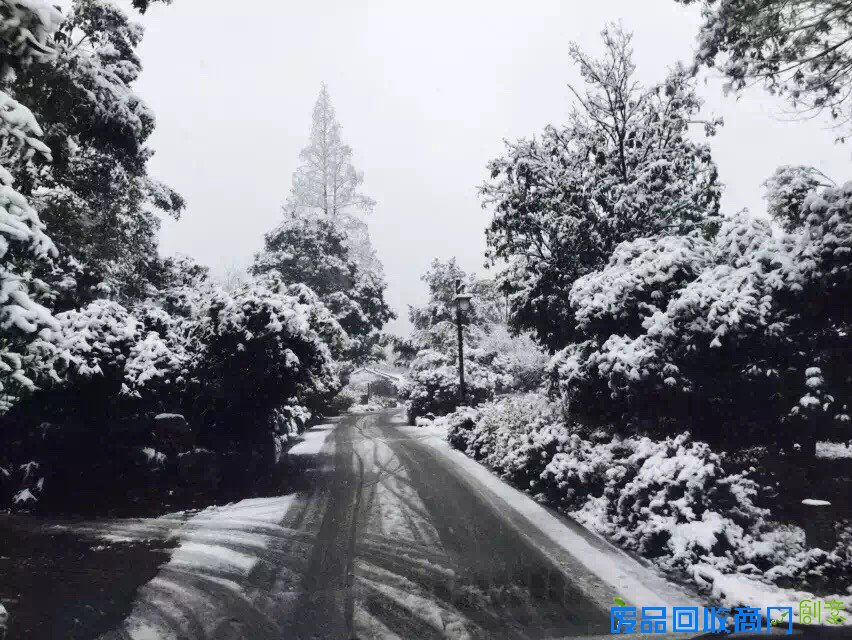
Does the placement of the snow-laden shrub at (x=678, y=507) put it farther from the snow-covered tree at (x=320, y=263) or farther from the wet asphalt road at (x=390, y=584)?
the snow-covered tree at (x=320, y=263)

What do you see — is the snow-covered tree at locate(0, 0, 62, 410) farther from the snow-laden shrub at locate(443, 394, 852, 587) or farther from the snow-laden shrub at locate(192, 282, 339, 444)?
the snow-laden shrub at locate(443, 394, 852, 587)

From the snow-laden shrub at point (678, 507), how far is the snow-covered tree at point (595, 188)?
235 inches

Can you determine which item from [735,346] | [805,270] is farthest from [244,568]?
[805,270]

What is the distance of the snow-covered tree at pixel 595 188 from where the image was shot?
1265 cm

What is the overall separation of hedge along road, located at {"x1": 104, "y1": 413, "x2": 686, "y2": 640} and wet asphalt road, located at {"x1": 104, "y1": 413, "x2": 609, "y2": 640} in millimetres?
14

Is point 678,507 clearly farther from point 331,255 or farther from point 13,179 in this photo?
point 331,255

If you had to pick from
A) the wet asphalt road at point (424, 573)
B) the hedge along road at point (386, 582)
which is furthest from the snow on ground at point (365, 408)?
the hedge along road at point (386, 582)

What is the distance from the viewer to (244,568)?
5.18m

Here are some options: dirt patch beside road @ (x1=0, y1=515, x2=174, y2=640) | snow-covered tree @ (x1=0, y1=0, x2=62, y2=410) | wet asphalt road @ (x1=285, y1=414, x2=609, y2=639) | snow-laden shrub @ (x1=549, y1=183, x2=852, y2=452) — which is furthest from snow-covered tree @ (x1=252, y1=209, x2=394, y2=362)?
snow-covered tree @ (x1=0, y1=0, x2=62, y2=410)

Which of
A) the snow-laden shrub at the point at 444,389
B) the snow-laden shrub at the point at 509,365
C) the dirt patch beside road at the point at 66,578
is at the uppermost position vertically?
the snow-laden shrub at the point at 509,365

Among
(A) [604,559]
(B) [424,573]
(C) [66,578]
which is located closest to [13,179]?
(C) [66,578]

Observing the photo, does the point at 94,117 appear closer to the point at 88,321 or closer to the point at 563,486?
the point at 88,321

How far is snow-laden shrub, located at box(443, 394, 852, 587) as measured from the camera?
4.82 m

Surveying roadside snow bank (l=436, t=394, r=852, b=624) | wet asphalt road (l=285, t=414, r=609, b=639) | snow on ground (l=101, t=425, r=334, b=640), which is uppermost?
roadside snow bank (l=436, t=394, r=852, b=624)
